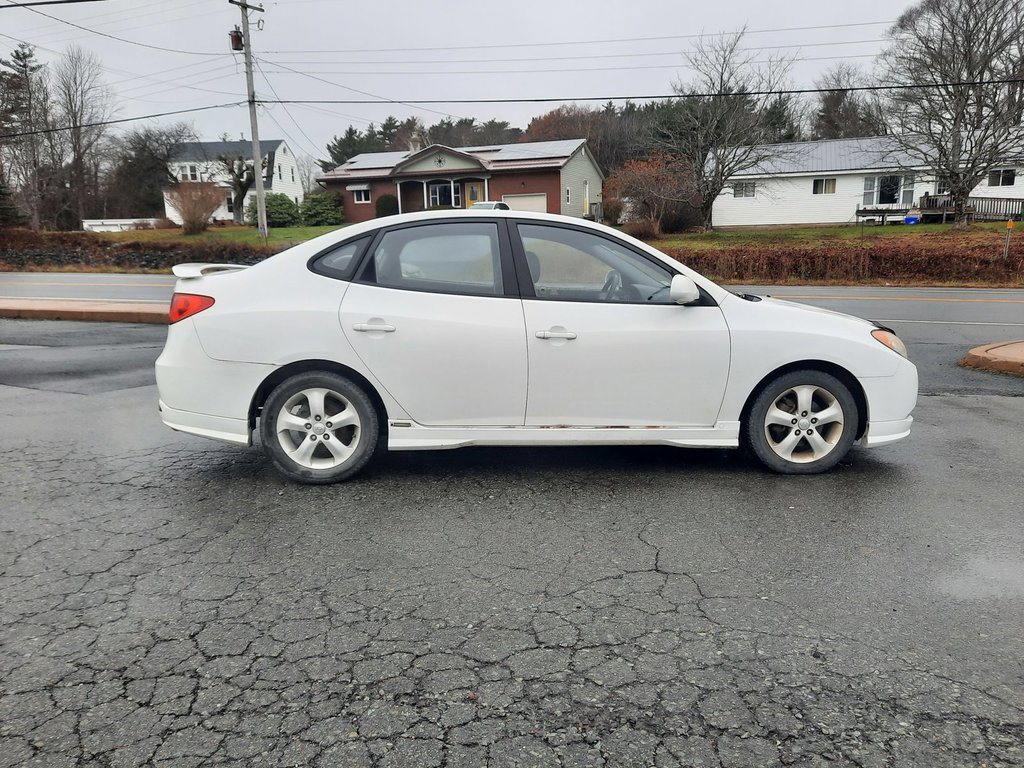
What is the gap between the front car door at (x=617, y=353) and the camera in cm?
454

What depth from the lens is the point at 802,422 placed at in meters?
4.75

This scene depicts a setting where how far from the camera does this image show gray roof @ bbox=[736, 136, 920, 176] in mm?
40781

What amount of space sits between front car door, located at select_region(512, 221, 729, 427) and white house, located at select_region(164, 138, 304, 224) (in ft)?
185

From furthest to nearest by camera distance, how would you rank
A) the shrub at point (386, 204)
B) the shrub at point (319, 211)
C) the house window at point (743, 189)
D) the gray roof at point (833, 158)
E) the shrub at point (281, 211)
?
the shrub at point (319, 211), the shrub at point (386, 204), the shrub at point (281, 211), the house window at point (743, 189), the gray roof at point (833, 158)

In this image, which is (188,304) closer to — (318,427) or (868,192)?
(318,427)

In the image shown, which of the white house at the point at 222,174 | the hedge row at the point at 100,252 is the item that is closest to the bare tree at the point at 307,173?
the white house at the point at 222,174

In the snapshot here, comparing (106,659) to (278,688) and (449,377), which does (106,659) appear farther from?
(449,377)

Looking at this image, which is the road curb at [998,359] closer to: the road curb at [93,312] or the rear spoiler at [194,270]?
the rear spoiler at [194,270]

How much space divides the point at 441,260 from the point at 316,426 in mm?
1307

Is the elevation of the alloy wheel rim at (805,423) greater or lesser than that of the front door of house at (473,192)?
lesser

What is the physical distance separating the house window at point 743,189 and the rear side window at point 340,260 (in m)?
41.7

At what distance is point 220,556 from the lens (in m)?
3.70

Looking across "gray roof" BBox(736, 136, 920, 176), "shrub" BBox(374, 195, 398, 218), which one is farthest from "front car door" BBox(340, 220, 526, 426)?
"shrub" BBox(374, 195, 398, 218)

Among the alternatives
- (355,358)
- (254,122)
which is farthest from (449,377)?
(254,122)
